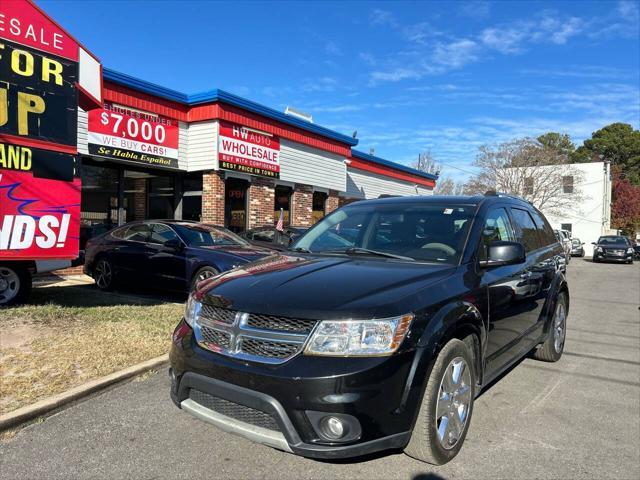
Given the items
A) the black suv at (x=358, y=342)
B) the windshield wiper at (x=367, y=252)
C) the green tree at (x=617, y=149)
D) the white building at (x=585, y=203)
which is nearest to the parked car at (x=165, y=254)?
the windshield wiper at (x=367, y=252)

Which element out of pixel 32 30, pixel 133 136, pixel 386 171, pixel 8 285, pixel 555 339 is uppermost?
pixel 386 171

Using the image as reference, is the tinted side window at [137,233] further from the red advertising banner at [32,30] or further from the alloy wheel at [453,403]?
the alloy wheel at [453,403]

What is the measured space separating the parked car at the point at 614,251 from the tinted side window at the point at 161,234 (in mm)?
26319

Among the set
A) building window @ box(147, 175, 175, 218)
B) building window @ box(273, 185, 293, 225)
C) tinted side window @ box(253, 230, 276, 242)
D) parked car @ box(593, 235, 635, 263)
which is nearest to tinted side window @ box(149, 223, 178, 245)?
tinted side window @ box(253, 230, 276, 242)

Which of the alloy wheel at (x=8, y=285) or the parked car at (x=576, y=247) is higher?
the alloy wheel at (x=8, y=285)

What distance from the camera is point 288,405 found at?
2457mm

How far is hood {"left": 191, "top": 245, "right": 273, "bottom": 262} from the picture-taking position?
25.9 ft

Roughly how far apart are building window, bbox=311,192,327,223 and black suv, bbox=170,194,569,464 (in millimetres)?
14657

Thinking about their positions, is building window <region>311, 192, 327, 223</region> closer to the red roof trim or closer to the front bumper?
the red roof trim

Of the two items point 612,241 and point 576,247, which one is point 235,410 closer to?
point 612,241

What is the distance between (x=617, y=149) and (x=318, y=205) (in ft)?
185

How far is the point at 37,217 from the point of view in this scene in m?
6.32

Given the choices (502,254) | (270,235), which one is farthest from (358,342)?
(270,235)

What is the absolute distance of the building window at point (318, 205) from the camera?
60.7ft
